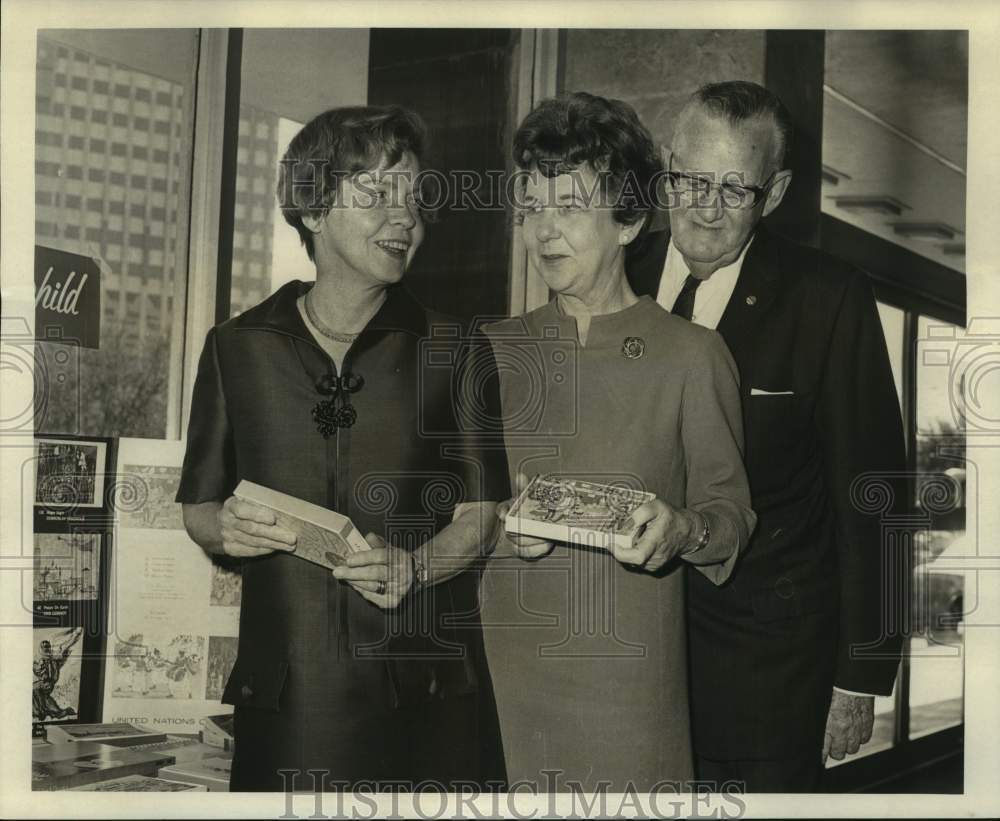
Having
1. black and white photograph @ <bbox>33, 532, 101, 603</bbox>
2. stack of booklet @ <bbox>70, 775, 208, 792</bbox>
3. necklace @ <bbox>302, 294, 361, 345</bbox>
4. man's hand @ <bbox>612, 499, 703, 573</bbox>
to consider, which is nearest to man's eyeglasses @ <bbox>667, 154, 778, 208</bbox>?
man's hand @ <bbox>612, 499, 703, 573</bbox>

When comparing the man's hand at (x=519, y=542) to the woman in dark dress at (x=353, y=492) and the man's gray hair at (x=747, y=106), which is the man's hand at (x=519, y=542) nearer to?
the woman in dark dress at (x=353, y=492)

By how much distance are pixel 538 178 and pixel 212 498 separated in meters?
1.10

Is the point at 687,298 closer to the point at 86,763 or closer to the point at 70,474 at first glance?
the point at 70,474

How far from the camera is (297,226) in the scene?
2.52 meters

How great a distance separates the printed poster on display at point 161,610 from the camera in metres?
2.53

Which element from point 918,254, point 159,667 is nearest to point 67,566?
point 159,667

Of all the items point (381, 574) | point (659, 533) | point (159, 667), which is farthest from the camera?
point (159, 667)

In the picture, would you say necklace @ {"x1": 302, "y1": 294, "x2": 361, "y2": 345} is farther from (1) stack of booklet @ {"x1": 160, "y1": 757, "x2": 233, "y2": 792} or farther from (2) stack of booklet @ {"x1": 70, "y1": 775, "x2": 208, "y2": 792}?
(2) stack of booklet @ {"x1": 70, "y1": 775, "x2": 208, "y2": 792}

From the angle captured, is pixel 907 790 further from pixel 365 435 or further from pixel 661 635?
pixel 365 435

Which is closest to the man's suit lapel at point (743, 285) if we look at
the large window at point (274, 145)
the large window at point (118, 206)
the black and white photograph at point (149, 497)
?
the large window at point (274, 145)

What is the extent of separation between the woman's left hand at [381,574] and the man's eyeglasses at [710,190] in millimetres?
1090

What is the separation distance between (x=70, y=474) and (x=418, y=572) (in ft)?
2.96

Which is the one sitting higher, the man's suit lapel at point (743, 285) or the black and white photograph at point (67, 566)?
the man's suit lapel at point (743, 285)

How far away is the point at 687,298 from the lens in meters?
2.49
